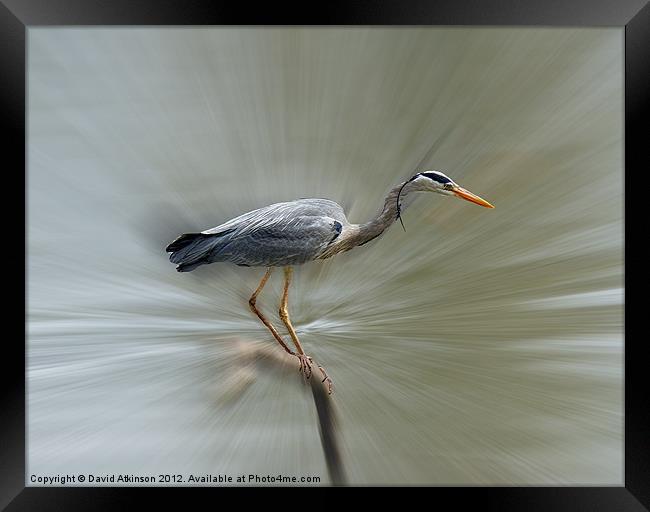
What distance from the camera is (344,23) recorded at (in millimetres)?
1421

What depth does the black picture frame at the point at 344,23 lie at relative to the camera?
141 centimetres

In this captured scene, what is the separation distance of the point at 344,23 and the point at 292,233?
66cm

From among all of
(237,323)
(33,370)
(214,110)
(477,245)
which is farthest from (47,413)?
(477,245)

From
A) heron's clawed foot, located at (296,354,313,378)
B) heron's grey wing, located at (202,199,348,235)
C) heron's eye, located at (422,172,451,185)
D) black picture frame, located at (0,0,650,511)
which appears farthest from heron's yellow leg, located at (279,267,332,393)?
heron's eye, located at (422,172,451,185)

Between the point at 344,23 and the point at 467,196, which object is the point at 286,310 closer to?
the point at 467,196

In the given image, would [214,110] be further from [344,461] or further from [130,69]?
[344,461]

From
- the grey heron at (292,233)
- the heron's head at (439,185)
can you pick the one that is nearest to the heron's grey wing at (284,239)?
the grey heron at (292,233)

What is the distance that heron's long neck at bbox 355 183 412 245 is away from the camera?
1433mm

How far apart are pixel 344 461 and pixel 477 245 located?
2.63 feet

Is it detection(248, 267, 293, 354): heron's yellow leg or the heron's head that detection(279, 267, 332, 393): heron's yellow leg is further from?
the heron's head

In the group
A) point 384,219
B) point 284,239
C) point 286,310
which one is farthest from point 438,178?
point 286,310

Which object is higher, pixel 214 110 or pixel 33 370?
pixel 214 110

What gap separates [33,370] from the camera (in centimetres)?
147

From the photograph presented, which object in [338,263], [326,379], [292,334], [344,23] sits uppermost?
[344,23]
